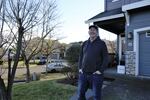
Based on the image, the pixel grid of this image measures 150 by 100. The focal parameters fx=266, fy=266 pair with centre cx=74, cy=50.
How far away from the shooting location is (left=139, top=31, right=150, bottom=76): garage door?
11469mm

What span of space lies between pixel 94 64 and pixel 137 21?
7.28 metres

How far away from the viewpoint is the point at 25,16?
15.6 m

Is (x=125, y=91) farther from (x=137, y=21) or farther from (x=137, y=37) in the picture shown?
(x=137, y=21)

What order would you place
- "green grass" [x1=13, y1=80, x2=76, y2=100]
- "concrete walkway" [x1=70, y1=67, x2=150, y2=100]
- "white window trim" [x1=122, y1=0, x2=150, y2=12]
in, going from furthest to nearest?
"white window trim" [x1=122, y1=0, x2=150, y2=12] → "green grass" [x1=13, y1=80, x2=76, y2=100] → "concrete walkway" [x1=70, y1=67, x2=150, y2=100]

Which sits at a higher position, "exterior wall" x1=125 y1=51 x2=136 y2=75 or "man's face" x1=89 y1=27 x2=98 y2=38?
"man's face" x1=89 y1=27 x2=98 y2=38

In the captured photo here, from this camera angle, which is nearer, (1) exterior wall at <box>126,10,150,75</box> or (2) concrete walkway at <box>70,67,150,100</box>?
(2) concrete walkway at <box>70,67,150,100</box>

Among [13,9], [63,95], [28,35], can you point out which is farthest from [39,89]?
[28,35]

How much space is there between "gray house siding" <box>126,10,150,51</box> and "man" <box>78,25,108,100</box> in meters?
6.75

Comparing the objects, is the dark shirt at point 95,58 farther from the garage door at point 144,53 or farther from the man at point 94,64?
the garage door at point 144,53

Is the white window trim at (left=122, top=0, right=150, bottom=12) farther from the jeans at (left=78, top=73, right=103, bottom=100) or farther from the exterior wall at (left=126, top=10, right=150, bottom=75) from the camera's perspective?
the jeans at (left=78, top=73, right=103, bottom=100)

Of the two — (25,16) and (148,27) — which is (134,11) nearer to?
(148,27)

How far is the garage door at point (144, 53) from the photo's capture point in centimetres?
1147

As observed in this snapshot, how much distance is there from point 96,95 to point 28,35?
19.3m

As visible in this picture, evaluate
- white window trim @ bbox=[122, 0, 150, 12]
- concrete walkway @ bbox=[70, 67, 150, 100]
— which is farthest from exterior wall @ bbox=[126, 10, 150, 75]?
concrete walkway @ bbox=[70, 67, 150, 100]
